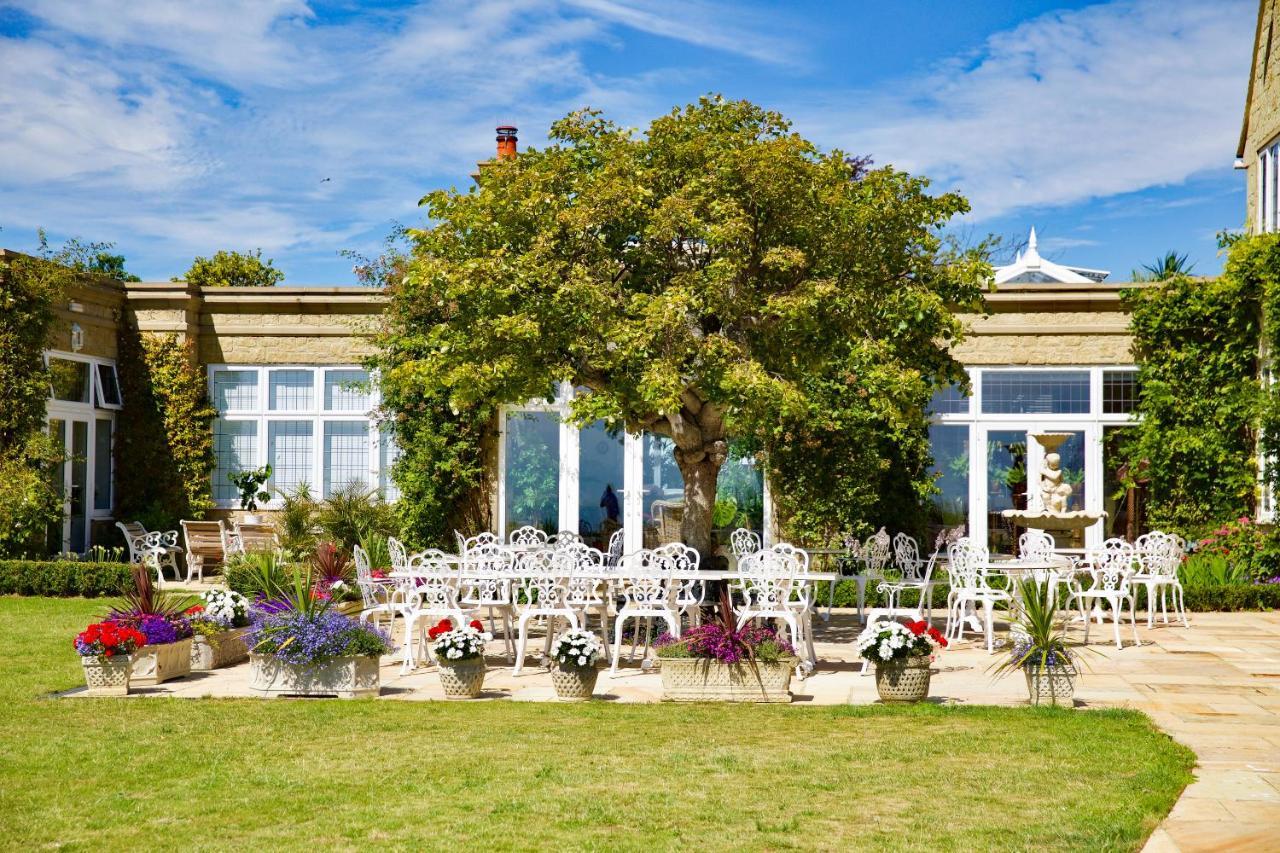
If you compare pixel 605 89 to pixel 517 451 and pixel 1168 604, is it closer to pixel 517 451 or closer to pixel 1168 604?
pixel 517 451

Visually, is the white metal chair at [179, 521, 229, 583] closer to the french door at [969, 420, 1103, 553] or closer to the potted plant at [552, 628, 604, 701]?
the potted plant at [552, 628, 604, 701]

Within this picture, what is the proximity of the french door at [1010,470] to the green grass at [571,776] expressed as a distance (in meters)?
8.49

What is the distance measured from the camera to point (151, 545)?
15633 millimetres

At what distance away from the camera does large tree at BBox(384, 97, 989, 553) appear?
1006 cm

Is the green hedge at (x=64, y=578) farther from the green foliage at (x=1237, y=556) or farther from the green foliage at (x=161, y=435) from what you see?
the green foliage at (x=1237, y=556)

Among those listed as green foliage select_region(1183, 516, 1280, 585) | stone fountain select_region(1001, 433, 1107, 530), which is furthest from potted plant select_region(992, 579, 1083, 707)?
green foliage select_region(1183, 516, 1280, 585)

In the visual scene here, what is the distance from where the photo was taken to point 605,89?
16.0m

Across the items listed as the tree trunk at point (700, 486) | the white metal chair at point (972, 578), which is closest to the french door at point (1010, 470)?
the white metal chair at point (972, 578)

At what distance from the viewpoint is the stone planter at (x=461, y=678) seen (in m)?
8.40

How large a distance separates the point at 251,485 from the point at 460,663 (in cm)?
926

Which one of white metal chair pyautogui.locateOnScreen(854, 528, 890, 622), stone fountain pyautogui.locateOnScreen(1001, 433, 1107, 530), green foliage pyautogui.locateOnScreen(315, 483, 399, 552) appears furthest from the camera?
green foliage pyautogui.locateOnScreen(315, 483, 399, 552)

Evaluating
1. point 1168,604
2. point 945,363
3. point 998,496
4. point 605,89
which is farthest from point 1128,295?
point 605,89

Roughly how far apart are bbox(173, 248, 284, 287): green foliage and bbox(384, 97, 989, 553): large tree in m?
17.7

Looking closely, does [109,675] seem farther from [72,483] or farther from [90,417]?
[90,417]
